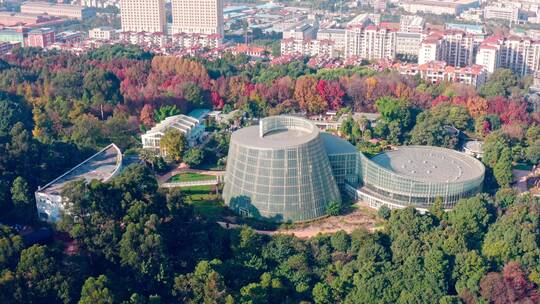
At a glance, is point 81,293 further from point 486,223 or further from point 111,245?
point 486,223

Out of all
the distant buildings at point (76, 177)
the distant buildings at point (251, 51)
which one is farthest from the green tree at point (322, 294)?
the distant buildings at point (251, 51)

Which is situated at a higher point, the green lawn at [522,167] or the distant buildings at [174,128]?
the distant buildings at [174,128]

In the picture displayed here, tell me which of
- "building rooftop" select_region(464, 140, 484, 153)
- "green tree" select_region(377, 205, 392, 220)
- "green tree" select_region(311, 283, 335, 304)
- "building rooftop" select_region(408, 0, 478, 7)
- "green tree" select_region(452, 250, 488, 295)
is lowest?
"green tree" select_region(311, 283, 335, 304)

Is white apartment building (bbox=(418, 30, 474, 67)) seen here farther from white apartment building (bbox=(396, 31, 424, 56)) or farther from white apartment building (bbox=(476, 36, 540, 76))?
white apartment building (bbox=(396, 31, 424, 56))

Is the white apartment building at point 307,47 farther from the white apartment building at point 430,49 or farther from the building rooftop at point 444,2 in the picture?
the building rooftop at point 444,2

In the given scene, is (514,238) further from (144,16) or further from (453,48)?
(144,16)

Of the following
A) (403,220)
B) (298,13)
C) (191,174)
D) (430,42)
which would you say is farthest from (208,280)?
(298,13)

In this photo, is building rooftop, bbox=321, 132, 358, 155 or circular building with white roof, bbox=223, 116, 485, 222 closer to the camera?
circular building with white roof, bbox=223, 116, 485, 222

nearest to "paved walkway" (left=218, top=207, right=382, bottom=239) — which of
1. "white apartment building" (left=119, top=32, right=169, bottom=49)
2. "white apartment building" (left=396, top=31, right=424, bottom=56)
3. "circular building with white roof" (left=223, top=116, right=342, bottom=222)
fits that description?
"circular building with white roof" (left=223, top=116, right=342, bottom=222)
